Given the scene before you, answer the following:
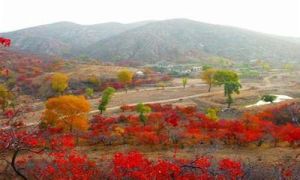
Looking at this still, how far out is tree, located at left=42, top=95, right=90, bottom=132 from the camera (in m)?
57.9

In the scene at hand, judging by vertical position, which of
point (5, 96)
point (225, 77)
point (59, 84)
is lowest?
point (59, 84)

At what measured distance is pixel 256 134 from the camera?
42062 mm

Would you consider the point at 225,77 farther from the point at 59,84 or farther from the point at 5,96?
the point at 5,96

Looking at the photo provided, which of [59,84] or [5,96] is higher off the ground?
[5,96]

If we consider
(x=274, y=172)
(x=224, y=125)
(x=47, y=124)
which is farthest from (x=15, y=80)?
(x=274, y=172)

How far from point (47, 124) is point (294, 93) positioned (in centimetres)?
6926

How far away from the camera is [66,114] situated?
58781 mm

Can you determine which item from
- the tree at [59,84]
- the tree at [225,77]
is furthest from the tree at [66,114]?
the tree at [59,84]

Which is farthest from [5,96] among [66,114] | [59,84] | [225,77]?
[225,77]

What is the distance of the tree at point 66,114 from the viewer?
190ft

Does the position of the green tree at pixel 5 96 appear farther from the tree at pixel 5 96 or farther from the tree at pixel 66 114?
the tree at pixel 66 114

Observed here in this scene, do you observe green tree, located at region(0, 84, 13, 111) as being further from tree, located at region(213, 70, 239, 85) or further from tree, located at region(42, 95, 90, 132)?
tree, located at region(213, 70, 239, 85)

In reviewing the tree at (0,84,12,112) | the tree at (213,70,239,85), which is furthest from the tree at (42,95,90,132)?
the tree at (213,70,239,85)

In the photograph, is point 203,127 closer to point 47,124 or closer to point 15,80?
point 47,124
